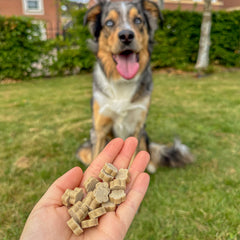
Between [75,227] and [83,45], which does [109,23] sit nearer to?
[75,227]

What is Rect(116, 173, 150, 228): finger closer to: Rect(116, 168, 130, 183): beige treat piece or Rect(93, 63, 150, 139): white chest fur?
Rect(116, 168, 130, 183): beige treat piece

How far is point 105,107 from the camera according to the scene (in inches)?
115

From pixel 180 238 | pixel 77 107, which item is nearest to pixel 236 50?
pixel 77 107

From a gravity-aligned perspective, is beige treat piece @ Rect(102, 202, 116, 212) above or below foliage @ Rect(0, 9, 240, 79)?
below

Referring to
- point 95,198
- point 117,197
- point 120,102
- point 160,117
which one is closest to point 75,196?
point 95,198

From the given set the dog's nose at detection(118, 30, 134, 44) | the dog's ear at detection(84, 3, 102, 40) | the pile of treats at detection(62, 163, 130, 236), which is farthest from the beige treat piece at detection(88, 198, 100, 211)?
A: the dog's ear at detection(84, 3, 102, 40)

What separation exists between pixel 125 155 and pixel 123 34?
1.39 m

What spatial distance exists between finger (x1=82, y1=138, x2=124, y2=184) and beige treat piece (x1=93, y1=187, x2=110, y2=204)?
A: 0.26m

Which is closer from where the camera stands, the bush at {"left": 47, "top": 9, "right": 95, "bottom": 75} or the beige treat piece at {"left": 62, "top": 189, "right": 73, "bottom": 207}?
the beige treat piece at {"left": 62, "top": 189, "right": 73, "bottom": 207}

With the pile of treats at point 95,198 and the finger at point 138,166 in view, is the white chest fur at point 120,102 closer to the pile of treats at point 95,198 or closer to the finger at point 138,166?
the finger at point 138,166

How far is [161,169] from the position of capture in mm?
3330

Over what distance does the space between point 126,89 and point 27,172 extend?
1817mm

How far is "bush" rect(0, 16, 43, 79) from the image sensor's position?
8.47m

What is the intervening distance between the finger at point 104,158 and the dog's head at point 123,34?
3.38ft
